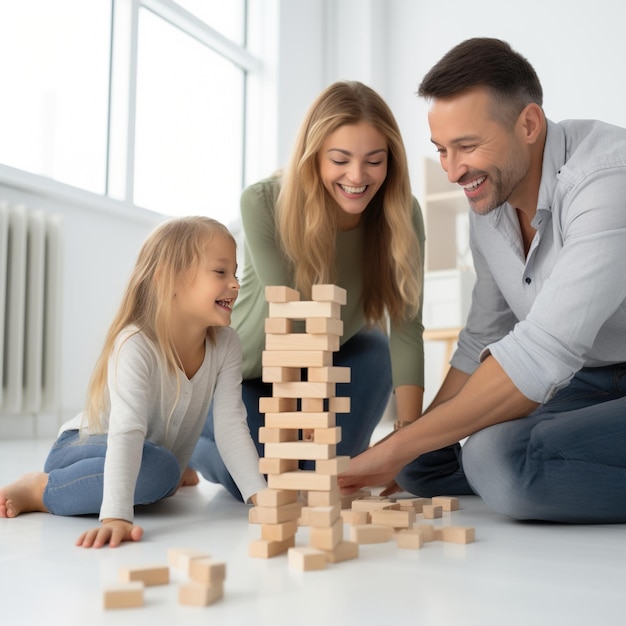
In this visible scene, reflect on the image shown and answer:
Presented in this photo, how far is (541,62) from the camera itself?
5.49 metres

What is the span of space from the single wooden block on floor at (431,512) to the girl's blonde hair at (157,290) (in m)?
0.60

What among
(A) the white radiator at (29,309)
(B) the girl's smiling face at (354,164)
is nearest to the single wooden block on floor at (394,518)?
(B) the girl's smiling face at (354,164)

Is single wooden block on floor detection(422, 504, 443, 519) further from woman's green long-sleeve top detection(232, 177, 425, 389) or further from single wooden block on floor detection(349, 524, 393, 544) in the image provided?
woman's green long-sleeve top detection(232, 177, 425, 389)

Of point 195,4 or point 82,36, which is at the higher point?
point 195,4

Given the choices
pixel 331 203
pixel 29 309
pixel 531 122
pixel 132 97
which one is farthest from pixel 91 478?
pixel 132 97

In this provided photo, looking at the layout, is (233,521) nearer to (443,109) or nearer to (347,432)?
(347,432)

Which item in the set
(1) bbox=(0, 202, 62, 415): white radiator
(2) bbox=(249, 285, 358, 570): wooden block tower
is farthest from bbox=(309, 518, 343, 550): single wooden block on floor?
(1) bbox=(0, 202, 62, 415): white radiator

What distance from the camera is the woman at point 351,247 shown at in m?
1.89

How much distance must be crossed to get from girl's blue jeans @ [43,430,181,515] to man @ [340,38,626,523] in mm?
380

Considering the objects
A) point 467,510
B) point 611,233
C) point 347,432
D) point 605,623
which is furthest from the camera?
point 347,432

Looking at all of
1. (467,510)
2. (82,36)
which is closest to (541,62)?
(82,36)

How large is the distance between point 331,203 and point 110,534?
40.3 inches

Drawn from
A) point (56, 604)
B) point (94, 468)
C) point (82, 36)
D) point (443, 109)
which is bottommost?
point (56, 604)

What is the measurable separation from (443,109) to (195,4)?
13.5 feet
